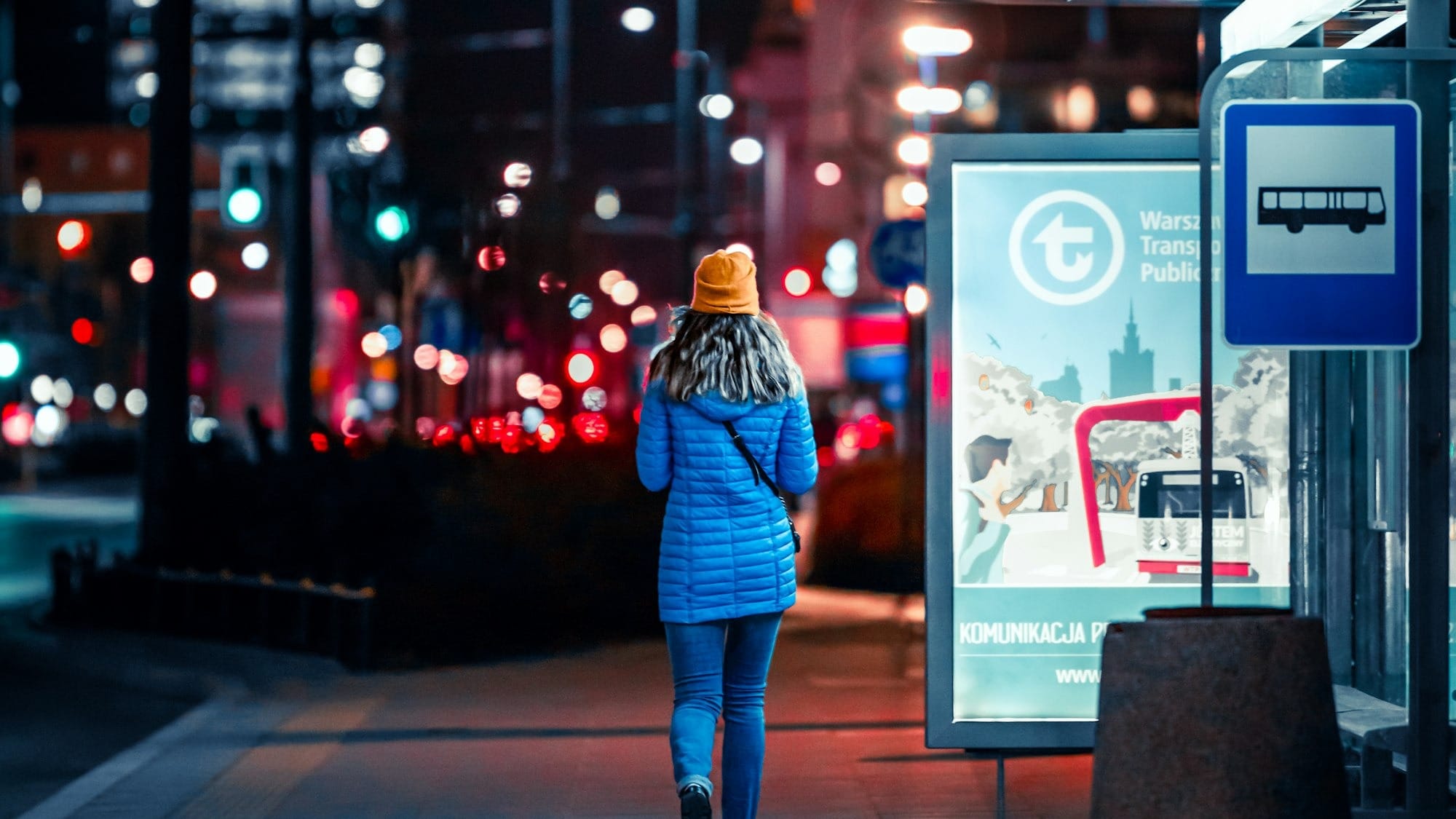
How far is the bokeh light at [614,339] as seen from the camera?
49219 millimetres

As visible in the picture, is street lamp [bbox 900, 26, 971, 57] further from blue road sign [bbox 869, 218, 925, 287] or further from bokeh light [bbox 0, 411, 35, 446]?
bokeh light [bbox 0, 411, 35, 446]

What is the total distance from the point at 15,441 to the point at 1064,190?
43.3 meters

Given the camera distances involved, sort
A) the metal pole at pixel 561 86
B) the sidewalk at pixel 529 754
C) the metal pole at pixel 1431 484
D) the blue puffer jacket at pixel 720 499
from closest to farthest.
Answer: the metal pole at pixel 1431 484, the blue puffer jacket at pixel 720 499, the sidewalk at pixel 529 754, the metal pole at pixel 561 86

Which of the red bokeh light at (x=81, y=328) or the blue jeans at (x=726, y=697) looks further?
the red bokeh light at (x=81, y=328)

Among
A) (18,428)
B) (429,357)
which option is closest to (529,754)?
(429,357)

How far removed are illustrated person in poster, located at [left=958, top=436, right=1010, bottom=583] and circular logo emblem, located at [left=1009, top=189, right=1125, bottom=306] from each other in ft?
1.83

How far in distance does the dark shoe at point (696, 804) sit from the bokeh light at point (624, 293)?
43065mm

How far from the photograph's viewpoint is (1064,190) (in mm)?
6379

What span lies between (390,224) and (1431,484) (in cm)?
987

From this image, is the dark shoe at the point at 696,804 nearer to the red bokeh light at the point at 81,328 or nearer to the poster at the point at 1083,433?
the poster at the point at 1083,433

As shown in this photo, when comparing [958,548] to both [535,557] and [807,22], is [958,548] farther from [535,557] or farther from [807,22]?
[807,22]

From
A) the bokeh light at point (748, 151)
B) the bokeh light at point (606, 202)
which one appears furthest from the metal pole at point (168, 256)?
the bokeh light at point (748, 151)

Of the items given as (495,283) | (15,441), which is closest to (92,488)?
(15,441)

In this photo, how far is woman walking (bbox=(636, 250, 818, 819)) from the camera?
5.45 metres
